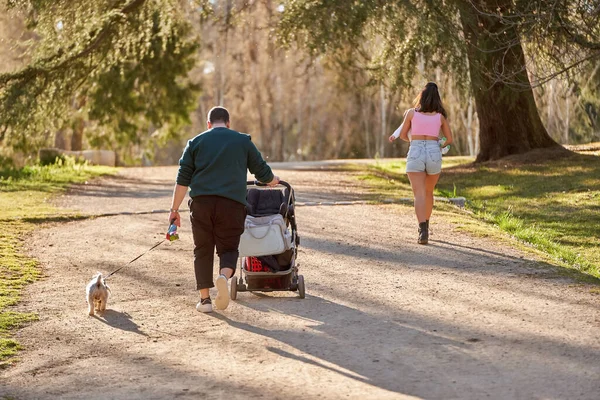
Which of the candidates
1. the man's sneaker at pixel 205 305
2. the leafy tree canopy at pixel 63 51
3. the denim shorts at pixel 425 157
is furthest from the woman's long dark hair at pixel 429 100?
the leafy tree canopy at pixel 63 51

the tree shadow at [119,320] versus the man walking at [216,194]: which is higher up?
the man walking at [216,194]

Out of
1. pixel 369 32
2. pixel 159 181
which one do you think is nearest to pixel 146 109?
pixel 159 181

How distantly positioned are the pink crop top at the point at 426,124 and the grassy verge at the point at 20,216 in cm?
468

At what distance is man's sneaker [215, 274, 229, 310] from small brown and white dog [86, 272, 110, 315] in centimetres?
93

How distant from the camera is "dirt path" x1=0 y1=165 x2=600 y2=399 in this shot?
6242 millimetres

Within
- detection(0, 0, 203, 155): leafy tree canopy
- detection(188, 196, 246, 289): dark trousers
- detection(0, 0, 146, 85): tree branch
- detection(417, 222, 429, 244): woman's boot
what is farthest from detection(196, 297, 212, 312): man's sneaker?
detection(0, 0, 146, 85): tree branch

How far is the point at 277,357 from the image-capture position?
6.95 meters

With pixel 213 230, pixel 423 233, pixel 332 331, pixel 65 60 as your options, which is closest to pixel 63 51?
pixel 65 60

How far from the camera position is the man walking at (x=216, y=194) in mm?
8461

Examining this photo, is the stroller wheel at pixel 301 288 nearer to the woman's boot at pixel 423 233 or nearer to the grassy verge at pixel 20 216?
the grassy verge at pixel 20 216

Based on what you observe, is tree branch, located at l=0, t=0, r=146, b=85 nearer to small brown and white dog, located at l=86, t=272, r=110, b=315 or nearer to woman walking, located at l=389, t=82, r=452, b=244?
woman walking, located at l=389, t=82, r=452, b=244

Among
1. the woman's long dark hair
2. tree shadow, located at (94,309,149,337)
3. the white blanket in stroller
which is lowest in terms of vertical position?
tree shadow, located at (94,309,149,337)

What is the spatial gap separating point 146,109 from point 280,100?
28054 mm

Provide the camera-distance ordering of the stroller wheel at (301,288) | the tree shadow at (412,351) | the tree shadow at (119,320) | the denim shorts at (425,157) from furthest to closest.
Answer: the denim shorts at (425,157) < the stroller wheel at (301,288) < the tree shadow at (119,320) < the tree shadow at (412,351)
